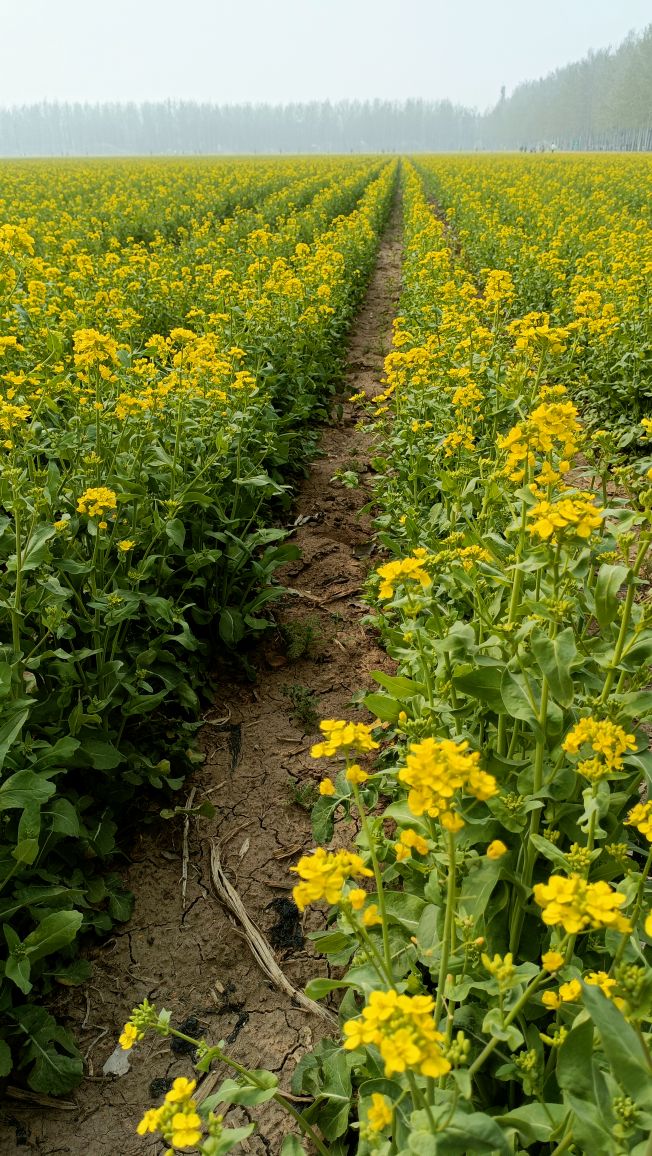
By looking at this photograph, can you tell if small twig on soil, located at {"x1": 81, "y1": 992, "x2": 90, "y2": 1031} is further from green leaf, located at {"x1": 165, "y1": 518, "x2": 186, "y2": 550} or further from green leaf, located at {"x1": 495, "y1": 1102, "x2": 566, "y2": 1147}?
green leaf, located at {"x1": 165, "y1": 518, "x2": 186, "y2": 550}

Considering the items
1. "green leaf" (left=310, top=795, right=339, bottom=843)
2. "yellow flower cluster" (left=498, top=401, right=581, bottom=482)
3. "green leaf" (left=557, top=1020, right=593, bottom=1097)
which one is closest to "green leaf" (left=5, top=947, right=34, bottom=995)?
"green leaf" (left=310, top=795, right=339, bottom=843)

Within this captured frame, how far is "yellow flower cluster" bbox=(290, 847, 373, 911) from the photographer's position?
1364mm

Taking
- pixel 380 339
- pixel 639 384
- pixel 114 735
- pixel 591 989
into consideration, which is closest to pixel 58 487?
pixel 114 735

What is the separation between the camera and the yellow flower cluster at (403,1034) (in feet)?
3.64

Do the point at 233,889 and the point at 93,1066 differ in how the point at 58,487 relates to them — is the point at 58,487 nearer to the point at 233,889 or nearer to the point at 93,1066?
the point at 233,889

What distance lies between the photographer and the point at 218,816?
3410mm

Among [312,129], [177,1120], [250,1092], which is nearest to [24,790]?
[250,1092]

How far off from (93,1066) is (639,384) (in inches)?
258

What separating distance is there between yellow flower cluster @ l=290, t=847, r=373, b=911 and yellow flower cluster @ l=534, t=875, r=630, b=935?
325 millimetres

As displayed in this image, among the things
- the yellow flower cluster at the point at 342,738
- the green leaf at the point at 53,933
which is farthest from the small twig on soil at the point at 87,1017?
the yellow flower cluster at the point at 342,738

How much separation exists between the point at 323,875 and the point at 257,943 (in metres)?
1.69

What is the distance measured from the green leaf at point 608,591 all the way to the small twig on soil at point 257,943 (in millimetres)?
1628

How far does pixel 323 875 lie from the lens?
1387 millimetres

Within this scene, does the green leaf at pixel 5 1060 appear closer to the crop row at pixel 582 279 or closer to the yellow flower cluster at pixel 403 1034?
the yellow flower cluster at pixel 403 1034
